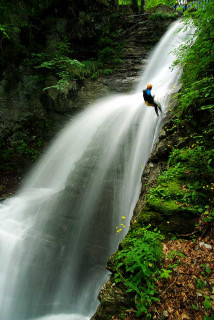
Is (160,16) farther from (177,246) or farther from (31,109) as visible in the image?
(177,246)

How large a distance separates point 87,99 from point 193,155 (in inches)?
292

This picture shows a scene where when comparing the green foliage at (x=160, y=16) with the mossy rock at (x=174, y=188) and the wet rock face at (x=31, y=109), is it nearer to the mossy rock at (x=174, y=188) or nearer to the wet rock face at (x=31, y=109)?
the wet rock face at (x=31, y=109)

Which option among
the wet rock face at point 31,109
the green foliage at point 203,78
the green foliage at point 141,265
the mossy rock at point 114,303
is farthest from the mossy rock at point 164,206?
the wet rock face at point 31,109

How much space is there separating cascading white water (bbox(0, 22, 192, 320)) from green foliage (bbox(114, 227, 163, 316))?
1.82m

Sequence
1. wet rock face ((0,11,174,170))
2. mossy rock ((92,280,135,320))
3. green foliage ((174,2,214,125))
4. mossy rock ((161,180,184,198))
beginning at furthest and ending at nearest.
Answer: wet rock face ((0,11,174,170))
green foliage ((174,2,214,125))
mossy rock ((161,180,184,198))
mossy rock ((92,280,135,320))

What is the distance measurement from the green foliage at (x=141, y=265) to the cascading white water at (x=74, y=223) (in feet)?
5.98

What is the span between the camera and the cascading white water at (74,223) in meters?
3.88

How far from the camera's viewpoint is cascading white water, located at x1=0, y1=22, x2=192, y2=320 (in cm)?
388

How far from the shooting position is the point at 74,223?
4773 mm

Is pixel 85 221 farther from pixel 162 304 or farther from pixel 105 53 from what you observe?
pixel 105 53

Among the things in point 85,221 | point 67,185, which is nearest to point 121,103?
point 67,185

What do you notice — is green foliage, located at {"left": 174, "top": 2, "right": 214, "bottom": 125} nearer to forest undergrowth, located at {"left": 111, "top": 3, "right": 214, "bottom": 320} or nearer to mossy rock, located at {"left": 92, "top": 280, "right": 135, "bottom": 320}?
forest undergrowth, located at {"left": 111, "top": 3, "right": 214, "bottom": 320}

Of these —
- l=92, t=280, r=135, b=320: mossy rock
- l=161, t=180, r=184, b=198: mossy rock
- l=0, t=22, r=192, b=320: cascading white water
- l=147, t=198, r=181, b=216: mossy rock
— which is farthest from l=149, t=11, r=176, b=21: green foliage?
l=92, t=280, r=135, b=320: mossy rock

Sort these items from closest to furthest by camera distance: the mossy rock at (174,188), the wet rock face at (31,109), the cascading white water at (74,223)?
the mossy rock at (174,188) → the cascading white water at (74,223) → the wet rock face at (31,109)
